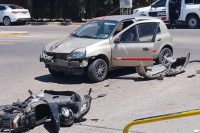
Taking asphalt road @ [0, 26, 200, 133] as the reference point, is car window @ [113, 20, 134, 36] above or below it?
above

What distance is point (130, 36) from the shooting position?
11523 mm

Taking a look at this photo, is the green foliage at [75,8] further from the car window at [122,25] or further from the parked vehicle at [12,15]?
the car window at [122,25]

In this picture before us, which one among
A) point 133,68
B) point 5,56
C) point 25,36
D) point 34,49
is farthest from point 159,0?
point 133,68

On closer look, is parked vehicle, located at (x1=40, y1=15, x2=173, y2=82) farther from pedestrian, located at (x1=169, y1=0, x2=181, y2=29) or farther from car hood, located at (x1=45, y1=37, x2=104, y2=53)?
pedestrian, located at (x1=169, y1=0, x2=181, y2=29)

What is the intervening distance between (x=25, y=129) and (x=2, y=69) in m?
6.49

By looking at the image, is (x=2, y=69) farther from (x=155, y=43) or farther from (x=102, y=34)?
(x=155, y=43)

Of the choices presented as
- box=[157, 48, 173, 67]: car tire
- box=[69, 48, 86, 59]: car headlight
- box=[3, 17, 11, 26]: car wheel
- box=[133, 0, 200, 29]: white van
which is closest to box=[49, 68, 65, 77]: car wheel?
box=[69, 48, 86, 59]: car headlight

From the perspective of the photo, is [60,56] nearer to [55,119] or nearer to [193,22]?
[55,119]

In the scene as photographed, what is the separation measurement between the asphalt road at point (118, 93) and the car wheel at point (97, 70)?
15cm

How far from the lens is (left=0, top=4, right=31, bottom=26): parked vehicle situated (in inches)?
1259

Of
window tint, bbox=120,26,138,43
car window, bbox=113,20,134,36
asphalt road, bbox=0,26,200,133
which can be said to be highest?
car window, bbox=113,20,134,36

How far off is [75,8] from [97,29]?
21406 millimetres

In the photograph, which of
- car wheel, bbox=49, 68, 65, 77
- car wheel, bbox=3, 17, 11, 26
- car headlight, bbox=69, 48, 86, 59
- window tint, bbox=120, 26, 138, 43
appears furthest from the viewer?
car wheel, bbox=3, 17, 11, 26

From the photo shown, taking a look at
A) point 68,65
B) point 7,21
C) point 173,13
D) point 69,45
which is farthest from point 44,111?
point 7,21
